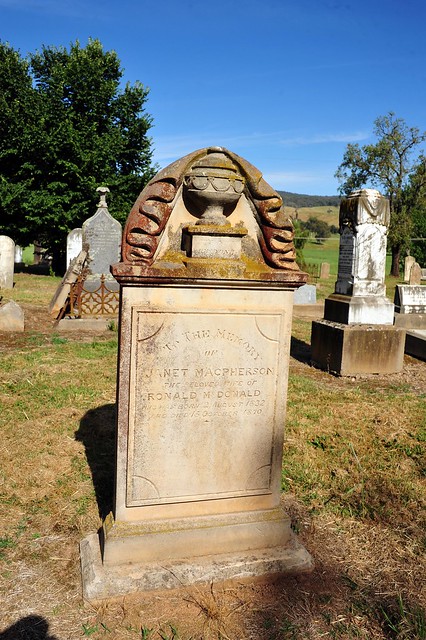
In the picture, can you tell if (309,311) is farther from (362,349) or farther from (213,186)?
(213,186)

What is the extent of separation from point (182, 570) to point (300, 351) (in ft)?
23.9

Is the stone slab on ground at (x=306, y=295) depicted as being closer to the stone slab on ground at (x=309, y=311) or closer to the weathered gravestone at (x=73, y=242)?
the stone slab on ground at (x=309, y=311)

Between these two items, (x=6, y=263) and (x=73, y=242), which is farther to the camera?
(x=73, y=242)

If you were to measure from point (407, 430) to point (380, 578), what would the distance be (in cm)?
266

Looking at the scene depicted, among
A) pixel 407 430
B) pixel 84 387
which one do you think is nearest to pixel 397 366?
pixel 407 430

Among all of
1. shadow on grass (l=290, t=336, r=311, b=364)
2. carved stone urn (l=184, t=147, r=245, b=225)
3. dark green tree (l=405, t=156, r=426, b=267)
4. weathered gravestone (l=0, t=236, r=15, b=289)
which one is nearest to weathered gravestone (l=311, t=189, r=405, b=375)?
shadow on grass (l=290, t=336, r=311, b=364)

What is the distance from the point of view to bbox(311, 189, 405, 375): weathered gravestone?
26.3 ft

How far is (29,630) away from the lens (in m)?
2.58

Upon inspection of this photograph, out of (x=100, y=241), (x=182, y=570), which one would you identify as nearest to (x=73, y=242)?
(x=100, y=241)

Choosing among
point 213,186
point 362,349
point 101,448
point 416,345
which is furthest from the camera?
point 416,345

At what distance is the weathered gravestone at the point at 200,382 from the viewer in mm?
2936

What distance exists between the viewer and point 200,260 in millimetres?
3014

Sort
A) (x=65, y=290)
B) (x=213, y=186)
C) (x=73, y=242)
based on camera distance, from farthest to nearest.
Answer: (x=73, y=242)
(x=65, y=290)
(x=213, y=186)

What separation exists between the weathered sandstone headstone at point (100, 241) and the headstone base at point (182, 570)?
11.3m
